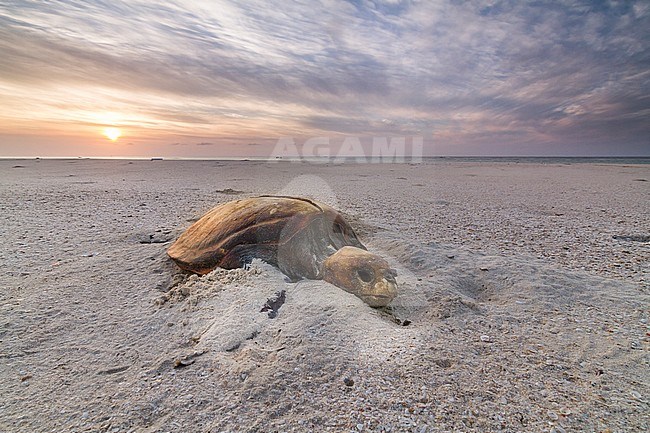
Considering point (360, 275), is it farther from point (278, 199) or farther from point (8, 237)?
point (8, 237)

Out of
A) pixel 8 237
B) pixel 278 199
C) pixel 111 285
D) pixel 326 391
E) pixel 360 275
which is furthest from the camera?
pixel 8 237

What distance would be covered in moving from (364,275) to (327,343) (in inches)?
38.4

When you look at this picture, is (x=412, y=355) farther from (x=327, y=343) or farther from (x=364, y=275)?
(x=364, y=275)

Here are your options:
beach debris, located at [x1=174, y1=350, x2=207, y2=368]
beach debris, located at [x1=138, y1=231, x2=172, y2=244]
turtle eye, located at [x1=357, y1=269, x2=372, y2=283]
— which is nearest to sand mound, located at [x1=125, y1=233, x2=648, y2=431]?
beach debris, located at [x1=174, y1=350, x2=207, y2=368]

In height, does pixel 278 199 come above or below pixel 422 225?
above

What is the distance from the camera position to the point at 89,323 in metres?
3.17

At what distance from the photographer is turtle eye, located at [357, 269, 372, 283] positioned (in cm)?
348

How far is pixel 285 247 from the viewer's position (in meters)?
3.93

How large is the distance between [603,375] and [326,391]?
6.52ft

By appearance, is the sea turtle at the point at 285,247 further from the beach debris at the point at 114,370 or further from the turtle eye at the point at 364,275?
the beach debris at the point at 114,370

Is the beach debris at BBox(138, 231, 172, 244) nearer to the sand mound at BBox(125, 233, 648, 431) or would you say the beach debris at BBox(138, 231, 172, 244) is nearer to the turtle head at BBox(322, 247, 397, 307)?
the sand mound at BBox(125, 233, 648, 431)

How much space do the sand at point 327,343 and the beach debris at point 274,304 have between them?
0.16 ft

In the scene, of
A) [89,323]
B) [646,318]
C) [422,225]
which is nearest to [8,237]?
[89,323]

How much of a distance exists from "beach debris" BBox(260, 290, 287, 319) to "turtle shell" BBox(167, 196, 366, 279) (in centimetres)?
44
